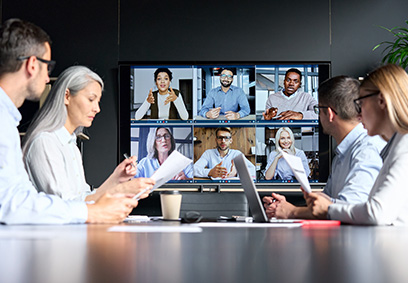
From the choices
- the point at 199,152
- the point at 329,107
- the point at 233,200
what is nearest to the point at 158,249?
the point at 329,107

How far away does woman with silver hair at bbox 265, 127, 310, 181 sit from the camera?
5266 mm

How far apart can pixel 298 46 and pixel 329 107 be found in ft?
8.38

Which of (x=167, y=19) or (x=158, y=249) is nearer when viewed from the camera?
(x=158, y=249)

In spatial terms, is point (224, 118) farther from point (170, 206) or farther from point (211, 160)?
point (170, 206)

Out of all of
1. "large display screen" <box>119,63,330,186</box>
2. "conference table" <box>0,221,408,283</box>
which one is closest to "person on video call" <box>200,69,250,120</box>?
"large display screen" <box>119,63,330,186</box>

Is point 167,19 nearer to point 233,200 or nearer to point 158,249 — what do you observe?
point 233,200

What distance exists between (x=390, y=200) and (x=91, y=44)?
4.21m

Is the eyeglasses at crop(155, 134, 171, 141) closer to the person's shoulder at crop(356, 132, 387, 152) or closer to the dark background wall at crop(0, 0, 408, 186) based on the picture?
the dark background wall at crop(0, 0, 408, 186)

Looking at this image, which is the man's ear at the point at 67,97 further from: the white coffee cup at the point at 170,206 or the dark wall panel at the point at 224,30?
the dark wall panel at the point at 224,30

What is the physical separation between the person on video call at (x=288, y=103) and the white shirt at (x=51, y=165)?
3.08m

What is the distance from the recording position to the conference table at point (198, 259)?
2.43 ft

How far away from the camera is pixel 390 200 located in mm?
1915

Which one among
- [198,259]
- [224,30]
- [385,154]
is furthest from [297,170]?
[224,30]

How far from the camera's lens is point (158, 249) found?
99 cm
